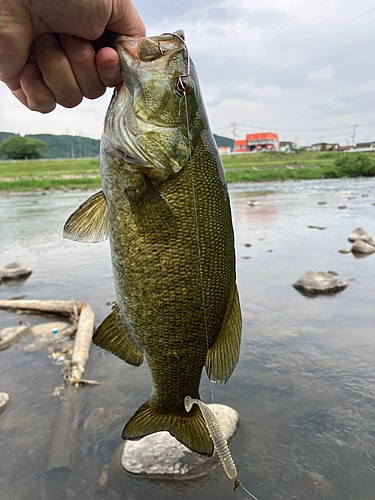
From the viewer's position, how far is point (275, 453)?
3.95 meters

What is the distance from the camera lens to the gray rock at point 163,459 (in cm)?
373

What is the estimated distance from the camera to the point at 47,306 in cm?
723

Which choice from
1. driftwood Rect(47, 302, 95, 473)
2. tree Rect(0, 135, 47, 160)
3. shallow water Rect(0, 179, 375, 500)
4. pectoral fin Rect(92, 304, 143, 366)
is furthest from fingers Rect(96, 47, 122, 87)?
tree Rect(0, 135, 47, 160)

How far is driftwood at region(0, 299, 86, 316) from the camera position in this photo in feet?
23.1

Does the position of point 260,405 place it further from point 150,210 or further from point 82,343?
point 150,210

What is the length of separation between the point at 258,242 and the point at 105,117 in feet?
35.3

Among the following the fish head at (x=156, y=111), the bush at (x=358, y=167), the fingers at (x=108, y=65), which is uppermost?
the fingers at (x=108, y=65)

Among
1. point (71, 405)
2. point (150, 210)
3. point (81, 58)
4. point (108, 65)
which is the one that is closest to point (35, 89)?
point (81, 58)

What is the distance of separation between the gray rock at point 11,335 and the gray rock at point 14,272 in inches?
126

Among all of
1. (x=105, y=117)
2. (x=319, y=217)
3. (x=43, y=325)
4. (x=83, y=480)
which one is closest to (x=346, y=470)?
(x=83, y=480)

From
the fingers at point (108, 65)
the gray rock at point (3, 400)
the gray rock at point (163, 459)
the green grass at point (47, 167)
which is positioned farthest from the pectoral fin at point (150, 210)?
the green grass at point (47, 167)

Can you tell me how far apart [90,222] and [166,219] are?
436 millimetres

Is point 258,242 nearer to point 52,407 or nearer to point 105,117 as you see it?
point 52,407

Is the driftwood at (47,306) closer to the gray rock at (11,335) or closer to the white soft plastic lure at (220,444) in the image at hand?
the gray rock at (11,335)
